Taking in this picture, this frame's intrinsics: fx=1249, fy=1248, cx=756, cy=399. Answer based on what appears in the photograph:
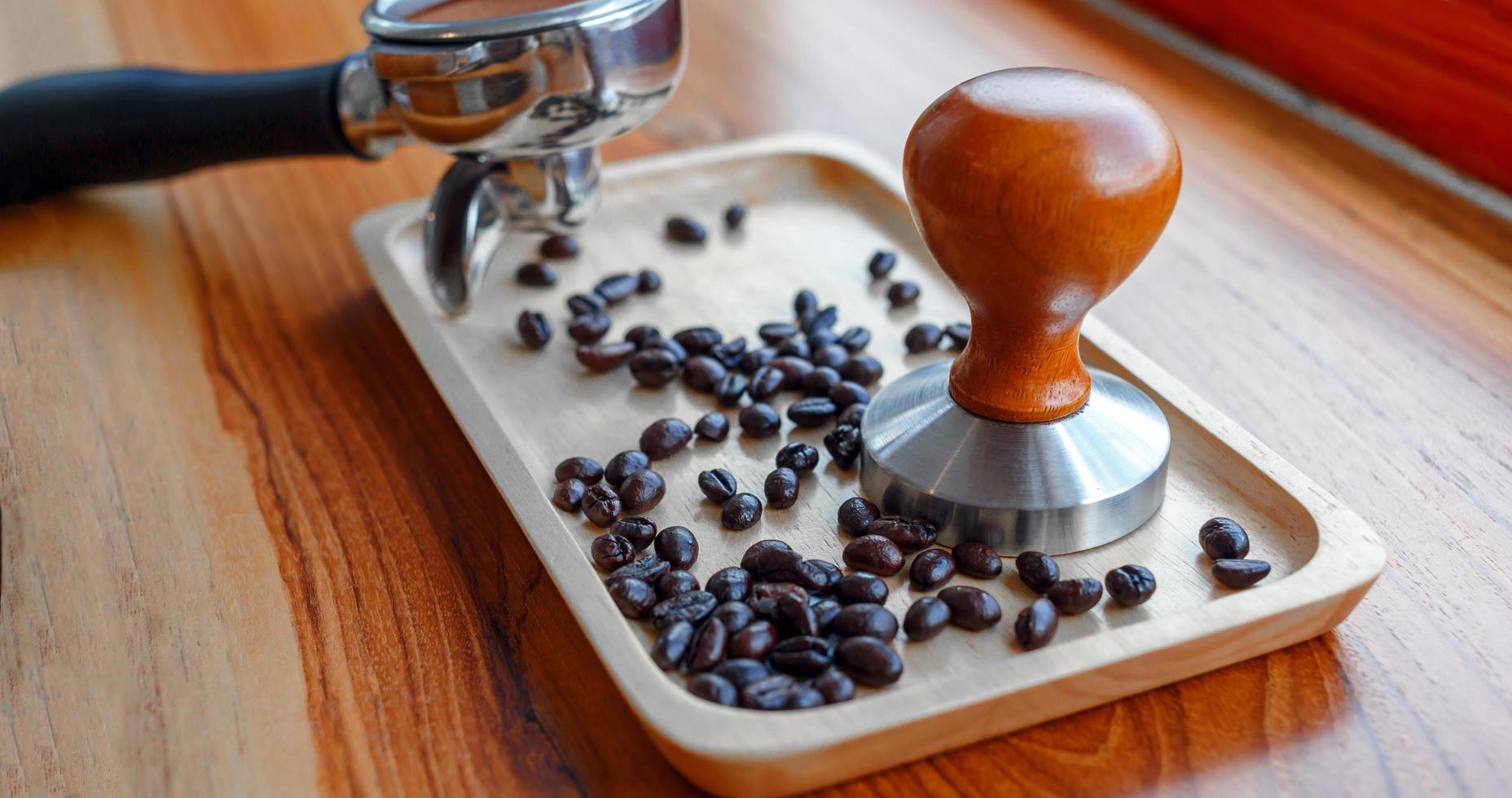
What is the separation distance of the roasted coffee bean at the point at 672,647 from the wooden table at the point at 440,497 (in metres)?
0.04

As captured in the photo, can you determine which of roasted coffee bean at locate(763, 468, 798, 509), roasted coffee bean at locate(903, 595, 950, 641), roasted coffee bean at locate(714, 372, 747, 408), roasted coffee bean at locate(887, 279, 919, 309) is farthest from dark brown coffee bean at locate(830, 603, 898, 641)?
roasted coffee bean at locate(887, 279, 919, 309)

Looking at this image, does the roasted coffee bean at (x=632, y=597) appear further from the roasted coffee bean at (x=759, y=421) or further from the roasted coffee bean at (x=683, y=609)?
the roasted coffee bean at (x=759, y=421)

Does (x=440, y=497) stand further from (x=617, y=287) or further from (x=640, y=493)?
(x=617, y=287)

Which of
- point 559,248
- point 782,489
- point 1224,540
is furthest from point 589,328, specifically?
point 1224,540

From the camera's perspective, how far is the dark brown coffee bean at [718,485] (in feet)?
2.44

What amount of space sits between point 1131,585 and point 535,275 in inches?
22.2

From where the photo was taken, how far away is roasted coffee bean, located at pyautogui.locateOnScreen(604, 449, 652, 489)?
2.52 feet

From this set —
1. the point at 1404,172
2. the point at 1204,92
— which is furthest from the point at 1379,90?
the point at 1204,92

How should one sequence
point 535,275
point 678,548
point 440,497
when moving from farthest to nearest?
point 535,275 < point 440,497 < point 678,548

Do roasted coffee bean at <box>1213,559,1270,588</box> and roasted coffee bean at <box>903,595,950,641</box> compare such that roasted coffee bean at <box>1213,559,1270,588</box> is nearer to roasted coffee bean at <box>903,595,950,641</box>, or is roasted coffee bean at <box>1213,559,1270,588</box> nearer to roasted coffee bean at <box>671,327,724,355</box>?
roasted coffee bean at <box>903,595,950,641</box>

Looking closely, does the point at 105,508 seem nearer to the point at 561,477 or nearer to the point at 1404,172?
the point at 561,477

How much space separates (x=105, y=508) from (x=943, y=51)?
1.00 m

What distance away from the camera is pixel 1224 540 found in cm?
67

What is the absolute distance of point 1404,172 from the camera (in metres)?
1.06
